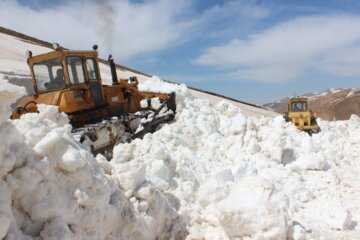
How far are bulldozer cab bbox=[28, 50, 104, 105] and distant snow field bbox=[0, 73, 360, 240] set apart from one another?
197cm

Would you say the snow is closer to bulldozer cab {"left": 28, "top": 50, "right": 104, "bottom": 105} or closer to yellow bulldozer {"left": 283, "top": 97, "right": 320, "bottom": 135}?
bulldozer cab {"left": 28, "top": 50, "right": 104, "bottom": 105}

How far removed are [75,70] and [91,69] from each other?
459mm

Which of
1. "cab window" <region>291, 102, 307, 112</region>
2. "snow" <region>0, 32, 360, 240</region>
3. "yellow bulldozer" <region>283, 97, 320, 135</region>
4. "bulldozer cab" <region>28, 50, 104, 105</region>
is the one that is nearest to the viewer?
"snow" <region>0, 32, 360, 240</region>

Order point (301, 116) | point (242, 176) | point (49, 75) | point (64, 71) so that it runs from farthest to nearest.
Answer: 1. point (301, 116)
2. point (49, 75)
3. point (64, 71)
4. point (242, 176)

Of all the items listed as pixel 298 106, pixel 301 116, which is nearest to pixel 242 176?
pixel 301 116

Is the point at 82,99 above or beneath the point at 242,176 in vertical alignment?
above

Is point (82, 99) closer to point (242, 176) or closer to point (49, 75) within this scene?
point (49, 75)

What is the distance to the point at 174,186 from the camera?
18.7ft

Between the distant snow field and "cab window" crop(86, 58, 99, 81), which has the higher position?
"cab window" crop(86, 58, 99, 81)

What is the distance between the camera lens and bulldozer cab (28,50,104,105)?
26.3 feet

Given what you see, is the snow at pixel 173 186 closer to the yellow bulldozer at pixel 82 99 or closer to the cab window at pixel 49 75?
the yellow bulldozer at pixel 82 99

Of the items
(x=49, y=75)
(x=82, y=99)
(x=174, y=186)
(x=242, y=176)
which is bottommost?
(x=242, y=176)

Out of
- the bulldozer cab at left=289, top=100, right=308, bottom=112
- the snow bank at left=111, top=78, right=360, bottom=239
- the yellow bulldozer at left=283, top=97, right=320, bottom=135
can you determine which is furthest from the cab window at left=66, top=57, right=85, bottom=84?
the bulldozer cab at left=289, top=100, right=308, bottom=112

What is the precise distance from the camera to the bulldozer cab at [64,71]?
26.3ft
